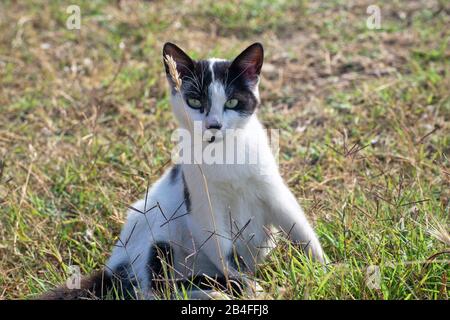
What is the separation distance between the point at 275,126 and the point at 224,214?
6.40 feet

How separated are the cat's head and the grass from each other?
0.61 metres

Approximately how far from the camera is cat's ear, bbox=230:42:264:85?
341cm

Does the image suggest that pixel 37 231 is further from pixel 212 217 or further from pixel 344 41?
pixel 344 41

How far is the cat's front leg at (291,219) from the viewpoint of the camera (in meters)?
3.44

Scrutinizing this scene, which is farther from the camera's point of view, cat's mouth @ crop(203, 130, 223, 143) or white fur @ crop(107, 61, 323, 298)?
white fur @ crop(107, 61, 323, 298)

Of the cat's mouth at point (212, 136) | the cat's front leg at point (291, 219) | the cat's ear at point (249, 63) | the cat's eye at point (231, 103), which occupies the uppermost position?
the cat's ear at point (249, 63)

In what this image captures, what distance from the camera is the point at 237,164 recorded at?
3369 millimetres

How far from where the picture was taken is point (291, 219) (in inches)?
136

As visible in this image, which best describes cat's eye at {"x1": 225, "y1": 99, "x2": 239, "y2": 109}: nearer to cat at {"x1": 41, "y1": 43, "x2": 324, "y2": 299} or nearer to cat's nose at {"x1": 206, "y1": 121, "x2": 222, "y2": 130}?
cat at {"x1": 41, "y1": 43, "x2": 324, "y2": 299}

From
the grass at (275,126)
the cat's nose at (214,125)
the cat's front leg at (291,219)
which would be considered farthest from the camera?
the cat's front leg at (291,219)

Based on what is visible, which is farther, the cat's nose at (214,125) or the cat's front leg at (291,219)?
the cat's front leg at (291,219)

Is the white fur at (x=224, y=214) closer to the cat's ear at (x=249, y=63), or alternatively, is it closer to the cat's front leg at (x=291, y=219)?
the cat's front leg at (x=291, y=219)

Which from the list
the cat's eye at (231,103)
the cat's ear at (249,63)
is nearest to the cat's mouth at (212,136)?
the cat's eye at (231,103)

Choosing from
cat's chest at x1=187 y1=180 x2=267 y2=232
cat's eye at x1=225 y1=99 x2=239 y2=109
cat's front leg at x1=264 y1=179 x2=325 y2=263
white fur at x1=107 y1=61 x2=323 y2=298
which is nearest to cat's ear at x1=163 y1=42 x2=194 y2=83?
white fur at x1=107 y1=61 x2=323 y2=298
